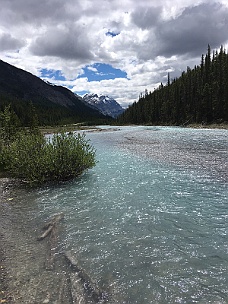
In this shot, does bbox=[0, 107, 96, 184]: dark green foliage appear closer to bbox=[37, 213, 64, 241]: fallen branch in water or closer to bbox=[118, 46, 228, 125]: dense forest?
bbox=[37, 213, 64, 241]: fallen branch in water

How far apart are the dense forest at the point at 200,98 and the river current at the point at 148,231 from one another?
7248cm

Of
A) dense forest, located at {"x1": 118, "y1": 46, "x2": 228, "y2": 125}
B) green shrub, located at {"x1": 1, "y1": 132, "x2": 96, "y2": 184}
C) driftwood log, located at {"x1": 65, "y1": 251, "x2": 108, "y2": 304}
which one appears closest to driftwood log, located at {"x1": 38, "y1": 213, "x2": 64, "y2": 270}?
driftwood log, located at {"x1": 65, "y1": 251, "x2": 108, "y2": 304}

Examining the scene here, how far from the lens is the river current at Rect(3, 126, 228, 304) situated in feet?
21.4

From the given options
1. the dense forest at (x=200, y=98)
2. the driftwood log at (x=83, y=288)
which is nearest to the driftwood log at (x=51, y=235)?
the driftwood log at (x=83, y=288)

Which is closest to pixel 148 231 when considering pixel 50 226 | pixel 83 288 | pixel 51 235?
pixel 51 235

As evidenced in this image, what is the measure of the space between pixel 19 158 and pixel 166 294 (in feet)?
47.8

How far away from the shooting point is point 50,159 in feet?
56.7

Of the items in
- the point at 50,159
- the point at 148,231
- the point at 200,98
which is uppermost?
the point at 200,98

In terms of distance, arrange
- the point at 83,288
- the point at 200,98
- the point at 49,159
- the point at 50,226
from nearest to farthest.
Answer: the point at 83,288 → the point at 50,226 → the point at 49,159 → the point at 200,98

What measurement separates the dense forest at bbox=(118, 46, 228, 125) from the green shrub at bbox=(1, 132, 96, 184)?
236ft

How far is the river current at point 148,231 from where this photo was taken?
6.52 m

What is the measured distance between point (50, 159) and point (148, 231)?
990cm

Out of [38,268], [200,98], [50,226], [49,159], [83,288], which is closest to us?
[83,288]

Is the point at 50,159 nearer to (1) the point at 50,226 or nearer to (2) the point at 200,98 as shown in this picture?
(1) the point at 50,226
